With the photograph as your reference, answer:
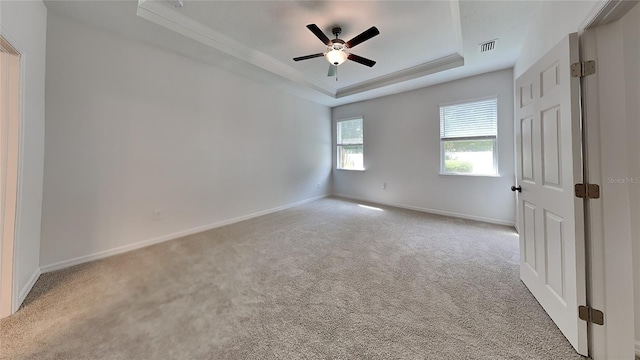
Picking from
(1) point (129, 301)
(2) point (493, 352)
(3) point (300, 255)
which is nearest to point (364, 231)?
(3) point (300, 255)

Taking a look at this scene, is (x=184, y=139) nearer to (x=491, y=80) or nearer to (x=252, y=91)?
(x=252, y=91)

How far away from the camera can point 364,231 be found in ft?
10.8

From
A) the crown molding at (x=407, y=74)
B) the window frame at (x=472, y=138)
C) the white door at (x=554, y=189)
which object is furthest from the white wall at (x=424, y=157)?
the white door at (x=554, y=189)

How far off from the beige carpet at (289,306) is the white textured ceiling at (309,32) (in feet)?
8.38

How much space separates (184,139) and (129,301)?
7.32 feet

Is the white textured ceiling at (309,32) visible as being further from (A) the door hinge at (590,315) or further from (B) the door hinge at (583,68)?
(A) the door hinge at (590,315)

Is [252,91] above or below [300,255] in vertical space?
above

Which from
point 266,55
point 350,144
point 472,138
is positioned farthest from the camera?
point 350,144

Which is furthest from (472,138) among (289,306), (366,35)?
(289,306)

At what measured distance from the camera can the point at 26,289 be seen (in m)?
1.77

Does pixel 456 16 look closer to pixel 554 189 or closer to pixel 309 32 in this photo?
pixel 309 32

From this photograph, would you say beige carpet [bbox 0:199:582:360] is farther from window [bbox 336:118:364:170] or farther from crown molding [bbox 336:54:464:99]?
window [bbox 336:118:364:170]

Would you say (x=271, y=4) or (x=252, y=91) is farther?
(x=252, y=91)

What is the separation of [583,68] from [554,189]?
0.74m
